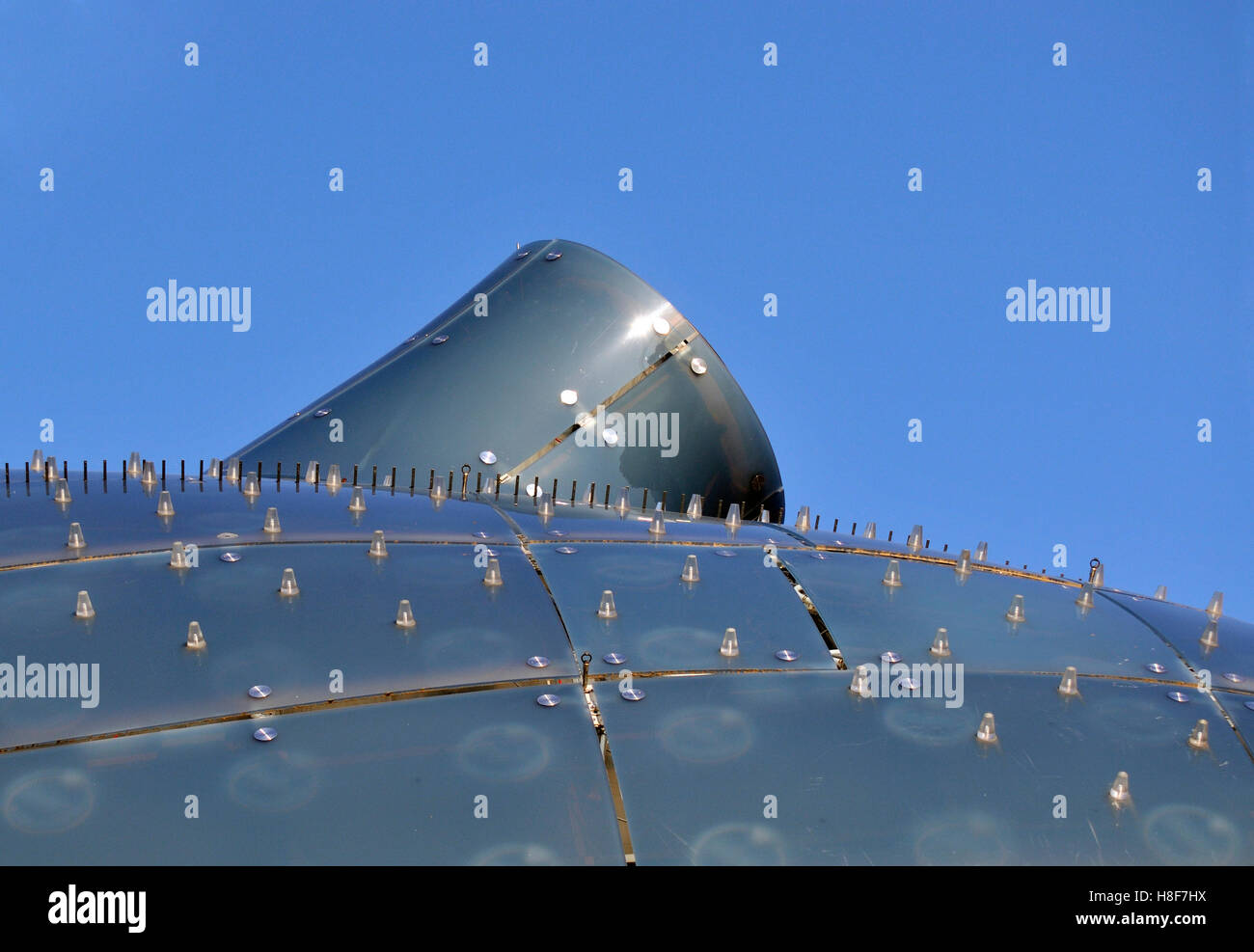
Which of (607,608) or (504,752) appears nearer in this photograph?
(504,752)

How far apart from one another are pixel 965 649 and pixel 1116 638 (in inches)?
76.6

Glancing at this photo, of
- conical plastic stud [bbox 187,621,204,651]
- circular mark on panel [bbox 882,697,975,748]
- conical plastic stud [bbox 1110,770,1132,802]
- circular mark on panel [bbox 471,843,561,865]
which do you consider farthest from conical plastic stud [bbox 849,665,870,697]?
conical plastic stud [bbox 187,621,204,651]

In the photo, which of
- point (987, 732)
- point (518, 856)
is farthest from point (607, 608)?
point (987, 732)

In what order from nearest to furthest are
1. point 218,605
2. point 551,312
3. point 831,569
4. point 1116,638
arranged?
point 218,605 < point 1116,638 < point 831,569 < point 551,312

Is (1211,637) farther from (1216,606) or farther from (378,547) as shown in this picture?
(378,547)

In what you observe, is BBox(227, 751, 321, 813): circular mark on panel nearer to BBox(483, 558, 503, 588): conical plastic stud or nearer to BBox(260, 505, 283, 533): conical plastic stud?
BBox(483, 558, 503, 588): conical plastic stud

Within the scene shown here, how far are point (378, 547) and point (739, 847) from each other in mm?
5270

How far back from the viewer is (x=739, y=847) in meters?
8.66

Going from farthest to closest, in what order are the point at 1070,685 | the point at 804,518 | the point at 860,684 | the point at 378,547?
the point at 804,518, the point at 378,547, the point at 1070,685, the point at 860,684

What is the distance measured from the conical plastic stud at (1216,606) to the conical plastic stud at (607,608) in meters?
7.36

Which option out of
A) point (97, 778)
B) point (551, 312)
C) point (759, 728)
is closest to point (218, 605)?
point (97, 778)

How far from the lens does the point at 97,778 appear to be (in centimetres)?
847
